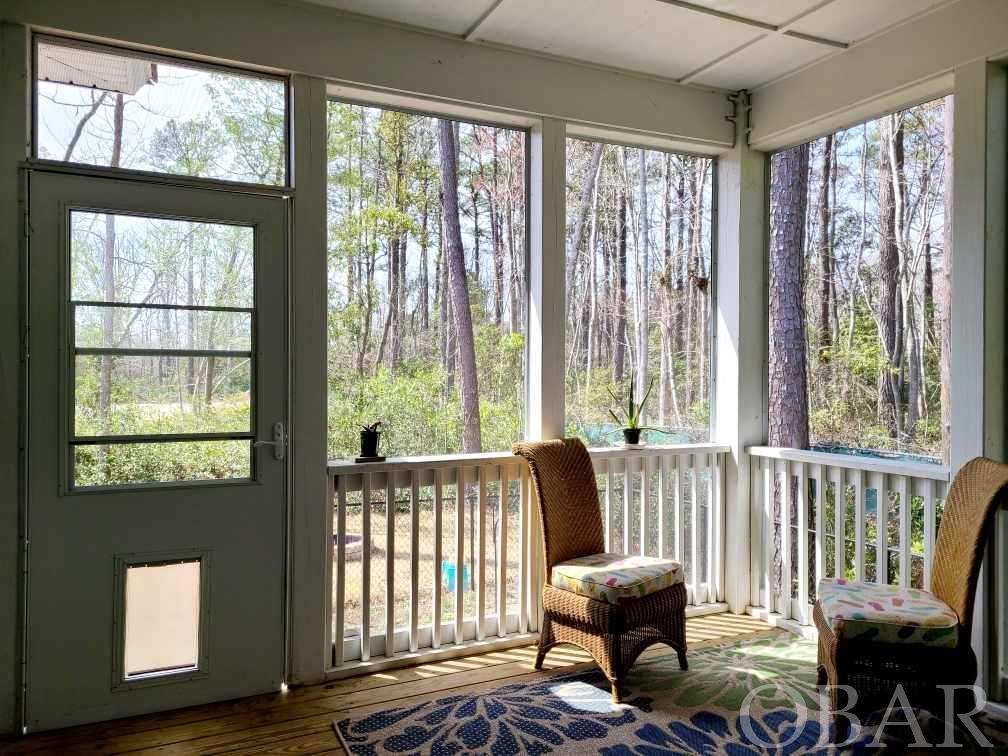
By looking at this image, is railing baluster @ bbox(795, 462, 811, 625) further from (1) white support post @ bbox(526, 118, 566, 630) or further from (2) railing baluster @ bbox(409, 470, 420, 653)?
(2) railing baluster @ bbox(409, 470, 420, 653)

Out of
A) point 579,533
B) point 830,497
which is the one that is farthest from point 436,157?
point 830,497

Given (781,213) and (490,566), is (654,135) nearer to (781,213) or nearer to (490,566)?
(781,213)

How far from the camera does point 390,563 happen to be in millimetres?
3254

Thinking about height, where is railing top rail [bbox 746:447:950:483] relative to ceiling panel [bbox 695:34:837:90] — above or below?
below

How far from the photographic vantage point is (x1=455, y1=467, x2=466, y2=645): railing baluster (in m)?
3.38

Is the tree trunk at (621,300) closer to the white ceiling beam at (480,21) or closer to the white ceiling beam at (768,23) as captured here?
the white ceiling beam at (768,23)

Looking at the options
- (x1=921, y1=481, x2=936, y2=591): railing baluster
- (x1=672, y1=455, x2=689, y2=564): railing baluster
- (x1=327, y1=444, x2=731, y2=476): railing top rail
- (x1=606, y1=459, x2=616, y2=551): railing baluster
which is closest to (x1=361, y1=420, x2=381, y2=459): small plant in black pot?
(x1=327, y1=444, x2=731, y2=476): railing top rail

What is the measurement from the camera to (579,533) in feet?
10.8

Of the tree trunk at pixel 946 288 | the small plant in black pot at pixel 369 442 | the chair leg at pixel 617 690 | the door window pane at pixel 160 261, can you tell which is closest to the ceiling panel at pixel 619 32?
the tree trunk at pixel 946 288

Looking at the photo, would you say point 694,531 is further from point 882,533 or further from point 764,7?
point 764,7

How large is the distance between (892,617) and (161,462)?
8.90 feet

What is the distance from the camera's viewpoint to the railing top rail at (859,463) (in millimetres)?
3092

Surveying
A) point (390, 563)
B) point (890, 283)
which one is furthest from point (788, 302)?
point (390, 563)

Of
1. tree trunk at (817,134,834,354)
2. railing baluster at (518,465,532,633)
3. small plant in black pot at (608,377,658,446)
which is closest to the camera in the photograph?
railing baluster at (518,465,532,633)
